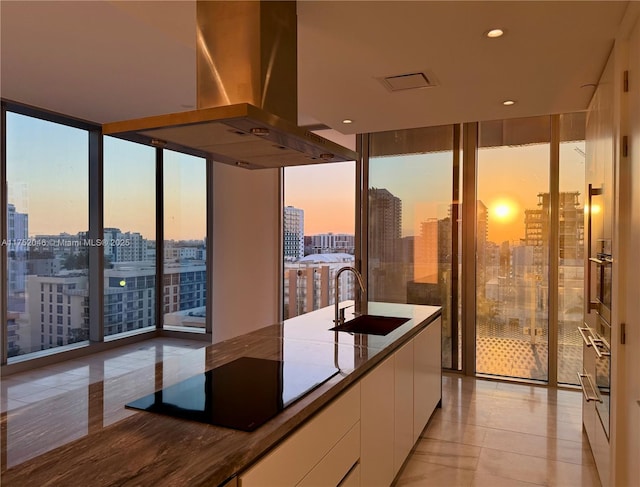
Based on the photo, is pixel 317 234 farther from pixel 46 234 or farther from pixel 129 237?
pixel 46 234

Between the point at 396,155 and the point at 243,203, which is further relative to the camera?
the point at 243,203

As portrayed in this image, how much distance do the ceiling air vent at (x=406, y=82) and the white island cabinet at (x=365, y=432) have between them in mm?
1698

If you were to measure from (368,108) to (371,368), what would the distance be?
227 cm

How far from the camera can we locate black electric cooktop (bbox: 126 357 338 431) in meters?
1.42

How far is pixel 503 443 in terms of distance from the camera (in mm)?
3299

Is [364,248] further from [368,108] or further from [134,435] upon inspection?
[134,435]

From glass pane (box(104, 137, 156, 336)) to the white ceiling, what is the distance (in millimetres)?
1604

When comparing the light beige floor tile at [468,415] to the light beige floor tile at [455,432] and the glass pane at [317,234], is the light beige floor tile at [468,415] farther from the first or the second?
the glass pane at [317,234]

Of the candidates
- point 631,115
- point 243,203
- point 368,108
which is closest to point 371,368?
point 631,115

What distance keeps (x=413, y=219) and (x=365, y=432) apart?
353cm

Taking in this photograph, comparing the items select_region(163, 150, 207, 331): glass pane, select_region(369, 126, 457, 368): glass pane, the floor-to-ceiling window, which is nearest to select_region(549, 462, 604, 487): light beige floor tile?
select_region(369, 126, 457, 368): glass pane

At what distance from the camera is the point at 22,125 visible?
15.8ft

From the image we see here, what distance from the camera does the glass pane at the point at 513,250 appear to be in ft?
15.5

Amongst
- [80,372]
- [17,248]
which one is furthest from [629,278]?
[17,248]
